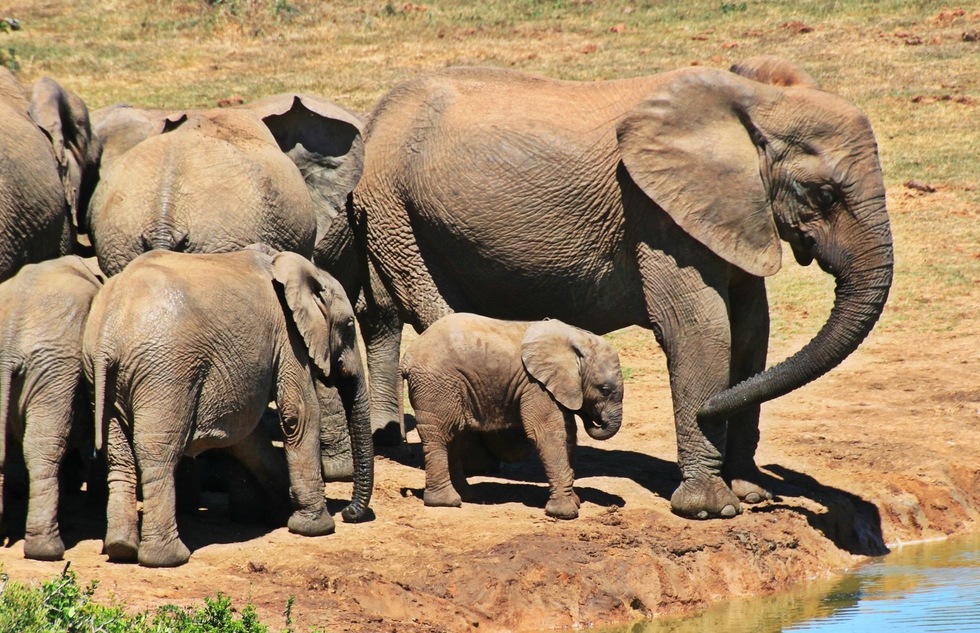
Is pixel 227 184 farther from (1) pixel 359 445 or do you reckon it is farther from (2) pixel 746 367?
(2) pixel 746 367

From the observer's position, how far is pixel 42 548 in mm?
7961

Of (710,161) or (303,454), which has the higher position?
(710,161)

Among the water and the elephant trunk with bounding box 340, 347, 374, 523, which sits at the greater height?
the elephant trunk with bounding box 340, 347, 374, 523

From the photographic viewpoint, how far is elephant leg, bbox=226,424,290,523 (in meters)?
9.07

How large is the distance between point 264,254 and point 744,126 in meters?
3.07

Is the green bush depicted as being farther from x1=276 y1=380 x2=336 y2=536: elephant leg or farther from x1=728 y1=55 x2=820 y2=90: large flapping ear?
x1=728 y1=55 x2=820 y2=90: large flapping ear

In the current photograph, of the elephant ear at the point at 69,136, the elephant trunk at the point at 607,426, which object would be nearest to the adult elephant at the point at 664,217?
the elephant trunk at the point at 607,426

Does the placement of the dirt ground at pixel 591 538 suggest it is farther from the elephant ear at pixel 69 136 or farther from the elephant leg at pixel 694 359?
the elephant ear at pixel 69 136

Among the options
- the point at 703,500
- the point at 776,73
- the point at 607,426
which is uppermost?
the point at 776,73

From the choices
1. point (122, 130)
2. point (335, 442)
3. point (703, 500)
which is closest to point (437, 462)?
point (335, 442)

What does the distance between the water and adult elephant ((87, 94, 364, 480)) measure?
9.22 feet

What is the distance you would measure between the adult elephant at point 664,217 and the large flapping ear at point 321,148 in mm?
912

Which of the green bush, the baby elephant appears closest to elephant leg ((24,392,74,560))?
the green bush

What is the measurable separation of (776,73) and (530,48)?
16225mm
